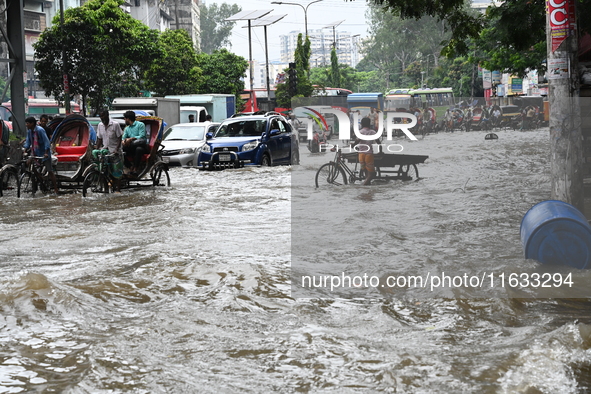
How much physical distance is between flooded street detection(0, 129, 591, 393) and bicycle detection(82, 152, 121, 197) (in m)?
2.30

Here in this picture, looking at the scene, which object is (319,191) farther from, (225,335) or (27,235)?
(225,335)

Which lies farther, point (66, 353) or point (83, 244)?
point (83, 244)

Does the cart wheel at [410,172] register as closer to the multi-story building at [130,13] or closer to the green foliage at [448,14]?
the green foliage at [448,14]

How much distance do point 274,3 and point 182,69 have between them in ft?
52.0

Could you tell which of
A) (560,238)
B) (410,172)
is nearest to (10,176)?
(410,172)

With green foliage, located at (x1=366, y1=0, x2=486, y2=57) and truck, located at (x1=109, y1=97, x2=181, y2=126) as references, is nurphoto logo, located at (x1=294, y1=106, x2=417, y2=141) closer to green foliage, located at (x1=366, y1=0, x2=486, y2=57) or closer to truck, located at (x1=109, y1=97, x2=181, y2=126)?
green foliage, located at (x1=366, y1=0, x2=486, y2=57)

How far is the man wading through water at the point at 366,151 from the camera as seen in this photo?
1330 centimetres

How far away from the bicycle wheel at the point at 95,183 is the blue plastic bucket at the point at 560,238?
9911 millimetres

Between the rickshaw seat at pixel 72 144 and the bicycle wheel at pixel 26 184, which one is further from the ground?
the rickshaw seat at pixel 72 144

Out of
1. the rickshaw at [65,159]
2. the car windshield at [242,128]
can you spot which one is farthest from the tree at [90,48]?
the rickshaw at [65,159]

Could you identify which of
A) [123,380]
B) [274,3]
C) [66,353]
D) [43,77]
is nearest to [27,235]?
[66,353]

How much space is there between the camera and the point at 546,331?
5344 mm

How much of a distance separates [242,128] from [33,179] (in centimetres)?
712

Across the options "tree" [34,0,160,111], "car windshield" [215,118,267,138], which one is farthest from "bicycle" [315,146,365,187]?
"tree" [34,0,160,111]
